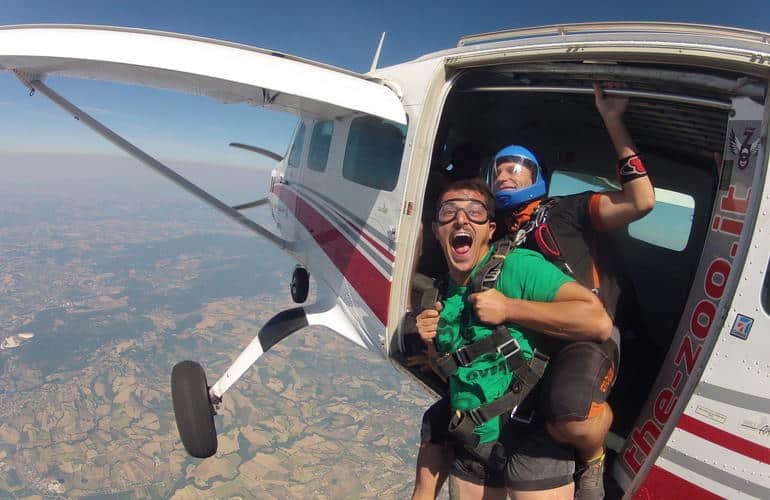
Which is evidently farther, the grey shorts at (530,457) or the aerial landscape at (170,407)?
the aerial landscape at (170,407)

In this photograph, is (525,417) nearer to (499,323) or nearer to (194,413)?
(499,323)

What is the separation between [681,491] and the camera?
1.72 metres

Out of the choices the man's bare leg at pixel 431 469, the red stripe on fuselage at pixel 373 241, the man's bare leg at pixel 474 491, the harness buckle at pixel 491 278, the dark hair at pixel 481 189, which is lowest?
the man's bare leg at pixel 431 469

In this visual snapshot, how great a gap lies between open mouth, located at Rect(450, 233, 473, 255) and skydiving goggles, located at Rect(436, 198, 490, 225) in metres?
0.09

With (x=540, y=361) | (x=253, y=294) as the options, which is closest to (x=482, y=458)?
(x=540, y=361)

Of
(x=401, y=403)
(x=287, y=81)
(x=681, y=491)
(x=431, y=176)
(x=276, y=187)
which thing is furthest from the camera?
(x=401, y=403)

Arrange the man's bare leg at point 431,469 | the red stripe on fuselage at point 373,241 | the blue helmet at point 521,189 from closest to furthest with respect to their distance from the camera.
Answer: the blue helmet at point 521,189 → the man's bare leg at point 431,469 → the red stripe on fuselage at point 373,241

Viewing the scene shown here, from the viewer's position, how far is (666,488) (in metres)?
1.77

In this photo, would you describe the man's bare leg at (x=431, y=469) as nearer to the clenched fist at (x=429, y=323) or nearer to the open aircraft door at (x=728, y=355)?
the clenched fist at (x=429, y=323)

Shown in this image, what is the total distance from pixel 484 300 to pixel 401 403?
244 feet

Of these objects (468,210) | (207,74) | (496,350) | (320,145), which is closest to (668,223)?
(468,210)

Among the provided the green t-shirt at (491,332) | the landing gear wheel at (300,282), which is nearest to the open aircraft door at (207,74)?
the green t-shirt at (491,332)

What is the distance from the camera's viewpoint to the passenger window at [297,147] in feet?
18.3

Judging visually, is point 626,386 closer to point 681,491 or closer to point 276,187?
point 681,491
